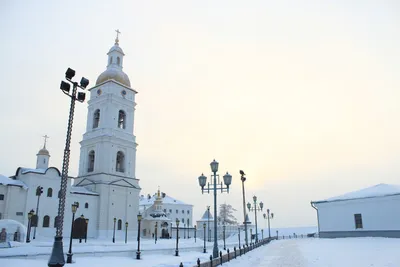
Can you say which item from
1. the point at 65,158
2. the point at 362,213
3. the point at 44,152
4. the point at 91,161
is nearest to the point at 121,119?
the point at 91,161

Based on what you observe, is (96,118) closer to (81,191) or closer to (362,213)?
(81,191)

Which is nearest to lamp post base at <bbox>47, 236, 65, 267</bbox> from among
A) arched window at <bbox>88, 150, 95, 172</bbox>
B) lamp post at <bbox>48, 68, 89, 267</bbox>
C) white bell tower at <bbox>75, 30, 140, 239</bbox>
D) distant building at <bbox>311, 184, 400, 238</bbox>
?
lamp post at <bbox>48, 68, 89, 267</bbox>

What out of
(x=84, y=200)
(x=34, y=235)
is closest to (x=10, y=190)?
(x=34, y=235)

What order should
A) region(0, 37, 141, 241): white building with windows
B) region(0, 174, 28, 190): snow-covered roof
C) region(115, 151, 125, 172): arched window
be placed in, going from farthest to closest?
region(115, 151, 125, 172): arched window, region(0, 37, 141, 241): white building with windows, region(0, 174, 28, 190): snow-covered roof

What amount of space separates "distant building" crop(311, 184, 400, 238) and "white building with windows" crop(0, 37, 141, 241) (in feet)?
90.5

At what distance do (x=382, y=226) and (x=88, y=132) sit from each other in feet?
137

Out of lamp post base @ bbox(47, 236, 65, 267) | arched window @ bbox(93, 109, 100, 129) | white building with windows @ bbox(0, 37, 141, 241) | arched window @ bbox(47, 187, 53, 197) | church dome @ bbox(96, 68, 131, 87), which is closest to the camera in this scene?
lamp post base @ bbox(47, 236, 65, 267)

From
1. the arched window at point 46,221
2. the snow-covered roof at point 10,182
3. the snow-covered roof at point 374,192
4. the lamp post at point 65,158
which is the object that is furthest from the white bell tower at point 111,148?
the lamp post at point 65,158

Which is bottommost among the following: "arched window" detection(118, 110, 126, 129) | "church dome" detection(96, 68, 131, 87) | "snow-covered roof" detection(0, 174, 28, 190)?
"snow-covered roof" detection(0, 174, 28, 190)

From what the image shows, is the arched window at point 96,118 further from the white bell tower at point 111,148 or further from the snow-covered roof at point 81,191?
the snow-covered roof at point 81,191

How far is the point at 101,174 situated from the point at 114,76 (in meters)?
15.8

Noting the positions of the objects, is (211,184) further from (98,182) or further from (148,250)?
(98,182)

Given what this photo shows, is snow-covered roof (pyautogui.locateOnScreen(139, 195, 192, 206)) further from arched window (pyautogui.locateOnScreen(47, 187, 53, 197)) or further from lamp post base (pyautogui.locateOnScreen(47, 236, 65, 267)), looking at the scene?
lamp post base (pyautogui.locateOnScreen(47, 236, 65, 267))

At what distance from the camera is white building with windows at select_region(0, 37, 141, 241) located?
4103 cm
